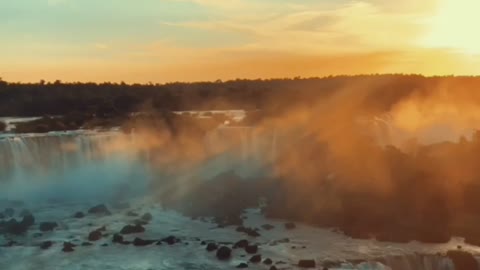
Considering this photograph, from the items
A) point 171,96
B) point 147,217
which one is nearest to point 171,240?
point 147,217

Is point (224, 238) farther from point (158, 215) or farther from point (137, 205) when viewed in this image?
point (137, 205)

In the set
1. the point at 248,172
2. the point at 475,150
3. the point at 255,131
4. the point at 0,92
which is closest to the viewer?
the point at 475,150

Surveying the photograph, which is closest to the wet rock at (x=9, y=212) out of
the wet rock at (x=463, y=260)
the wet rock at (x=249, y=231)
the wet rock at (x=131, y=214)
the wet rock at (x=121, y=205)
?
the wet rock at (x=121, y=205)

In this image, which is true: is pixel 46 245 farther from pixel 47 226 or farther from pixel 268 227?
pixel 268 227

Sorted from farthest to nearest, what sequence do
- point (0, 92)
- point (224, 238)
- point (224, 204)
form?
point (0, 92) → point (224, 204) → point (224, 238)

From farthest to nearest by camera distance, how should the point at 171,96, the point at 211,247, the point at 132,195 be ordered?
1. the point at 171,96
2. the point at 132,195
3. the point at 211,247

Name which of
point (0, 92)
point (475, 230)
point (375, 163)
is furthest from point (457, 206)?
point (0, 92)
